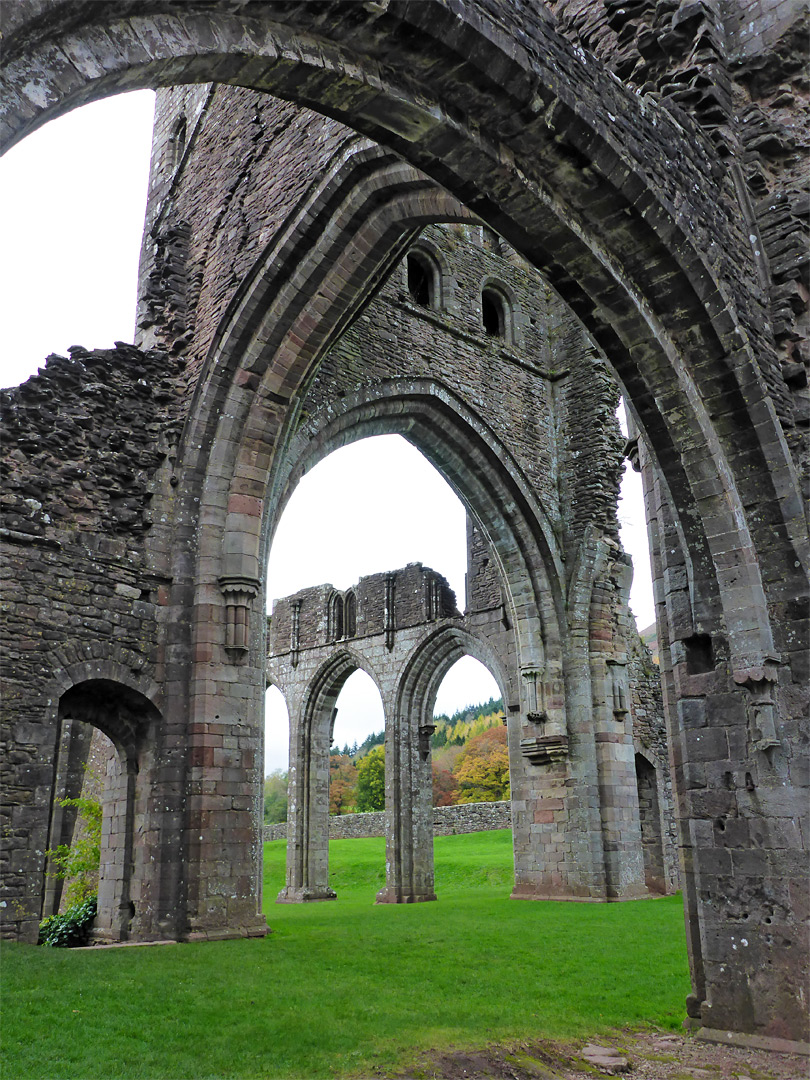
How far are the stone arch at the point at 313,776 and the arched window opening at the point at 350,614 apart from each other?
19.0 inches

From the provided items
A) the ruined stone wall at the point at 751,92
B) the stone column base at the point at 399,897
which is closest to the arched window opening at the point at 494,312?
the ruined stone wall at the point at 751,92

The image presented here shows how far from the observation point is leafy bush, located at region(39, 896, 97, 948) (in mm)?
9320

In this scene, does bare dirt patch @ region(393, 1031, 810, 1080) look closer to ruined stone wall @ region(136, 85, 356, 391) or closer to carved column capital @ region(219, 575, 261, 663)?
carved column capital @ region(219, 575, 261, 663)

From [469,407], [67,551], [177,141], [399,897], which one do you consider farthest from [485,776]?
[67,551]

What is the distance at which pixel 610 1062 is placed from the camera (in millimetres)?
4520

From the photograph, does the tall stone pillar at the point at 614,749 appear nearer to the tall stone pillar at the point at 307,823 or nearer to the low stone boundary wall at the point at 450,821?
the tall stone pillar at the point at 307,823

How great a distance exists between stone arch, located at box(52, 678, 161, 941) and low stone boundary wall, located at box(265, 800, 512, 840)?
2078 cm

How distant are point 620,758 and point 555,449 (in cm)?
564

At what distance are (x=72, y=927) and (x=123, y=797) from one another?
4.97 feet

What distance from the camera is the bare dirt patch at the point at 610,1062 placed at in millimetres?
4324

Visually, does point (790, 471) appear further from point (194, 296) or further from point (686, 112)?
point (194, 296)

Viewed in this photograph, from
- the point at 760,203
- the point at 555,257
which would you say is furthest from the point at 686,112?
the point at 555,257

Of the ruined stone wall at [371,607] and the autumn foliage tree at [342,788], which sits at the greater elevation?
the ruined stone wall at [371,607]

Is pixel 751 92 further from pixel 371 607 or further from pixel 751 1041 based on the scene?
pixel 371 607
